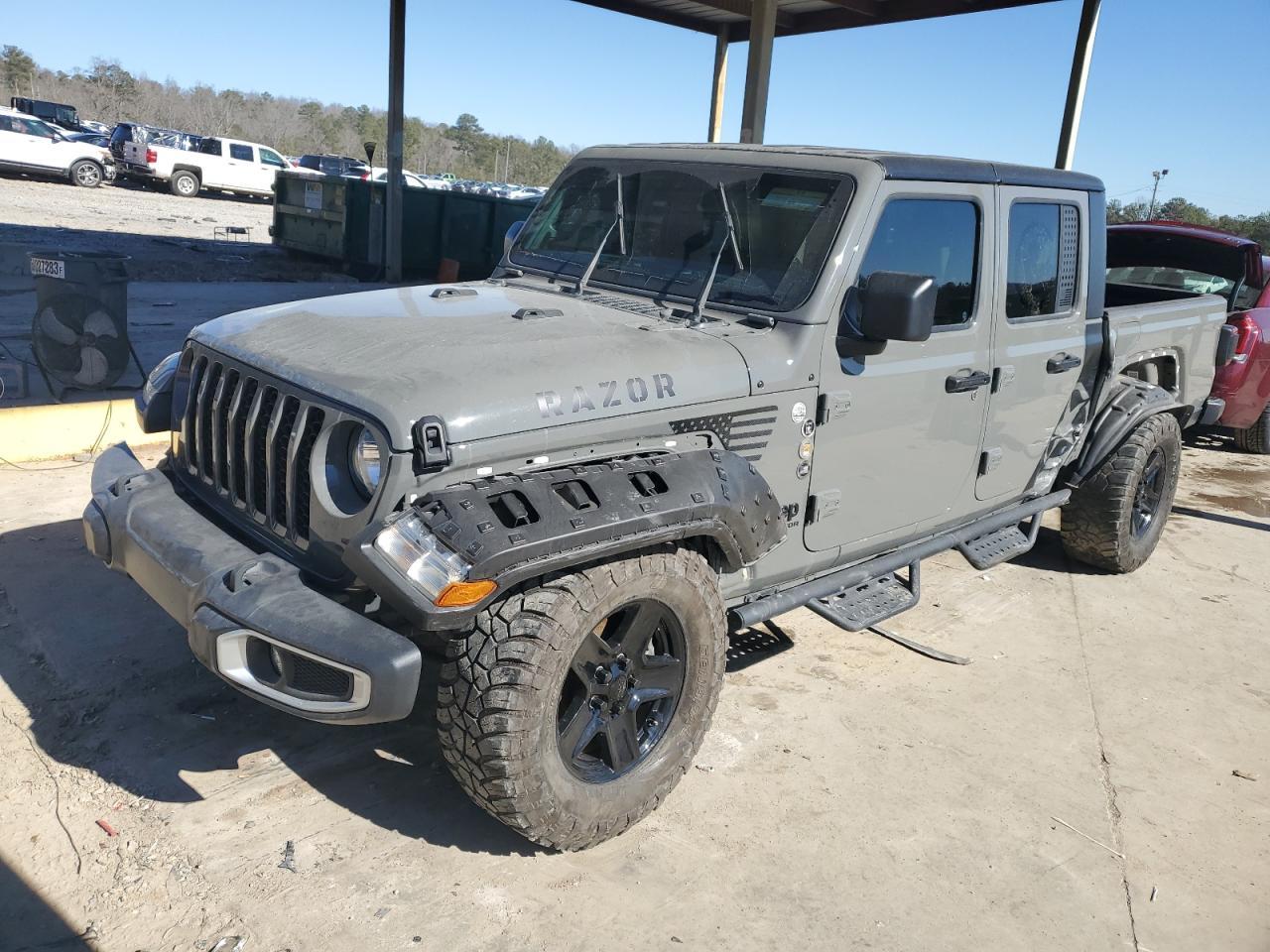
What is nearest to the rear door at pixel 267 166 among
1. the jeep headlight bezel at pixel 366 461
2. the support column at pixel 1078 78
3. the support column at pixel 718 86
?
the support column at pixel 718 86

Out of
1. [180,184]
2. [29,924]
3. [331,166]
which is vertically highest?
[331,166]

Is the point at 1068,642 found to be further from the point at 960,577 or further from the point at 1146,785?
the point at 1146,785

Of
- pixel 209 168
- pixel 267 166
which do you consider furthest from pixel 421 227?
pixel 209 168

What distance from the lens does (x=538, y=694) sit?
8.77 feet

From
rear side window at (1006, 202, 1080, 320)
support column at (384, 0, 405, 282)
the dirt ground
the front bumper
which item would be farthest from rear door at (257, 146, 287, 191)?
the front bumper

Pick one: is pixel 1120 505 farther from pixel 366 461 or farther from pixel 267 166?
→ pixel 267 166

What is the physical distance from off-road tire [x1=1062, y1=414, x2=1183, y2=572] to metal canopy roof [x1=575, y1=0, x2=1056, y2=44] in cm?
762

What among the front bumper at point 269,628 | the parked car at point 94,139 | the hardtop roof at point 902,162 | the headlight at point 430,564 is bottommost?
the front bumper at point 269,628

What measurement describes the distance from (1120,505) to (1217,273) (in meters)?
3.53

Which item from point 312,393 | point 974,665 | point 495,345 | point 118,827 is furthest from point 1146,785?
point 118,827

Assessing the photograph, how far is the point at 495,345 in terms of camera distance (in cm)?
301

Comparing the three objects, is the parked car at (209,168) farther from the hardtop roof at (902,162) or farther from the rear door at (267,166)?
the hardtop roof at (902,162)

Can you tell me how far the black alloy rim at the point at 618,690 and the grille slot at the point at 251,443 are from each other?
89cm

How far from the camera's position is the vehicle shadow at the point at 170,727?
319 centimetres
